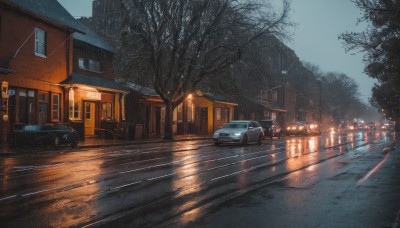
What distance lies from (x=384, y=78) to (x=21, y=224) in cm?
2436

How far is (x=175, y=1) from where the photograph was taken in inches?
1142

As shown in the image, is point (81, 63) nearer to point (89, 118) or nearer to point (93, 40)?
point (93, 40)

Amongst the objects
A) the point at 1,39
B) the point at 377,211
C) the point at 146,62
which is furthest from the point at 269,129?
the point at 377,211

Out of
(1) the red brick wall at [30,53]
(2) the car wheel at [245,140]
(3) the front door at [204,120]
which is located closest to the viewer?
(1) the red brick wall at [30,53]

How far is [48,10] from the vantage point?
26328mm

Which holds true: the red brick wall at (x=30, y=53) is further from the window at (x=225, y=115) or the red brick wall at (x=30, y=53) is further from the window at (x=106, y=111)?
the window at (x=225, y=115)

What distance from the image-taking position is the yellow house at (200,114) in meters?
42.5

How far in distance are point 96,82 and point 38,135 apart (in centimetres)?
990

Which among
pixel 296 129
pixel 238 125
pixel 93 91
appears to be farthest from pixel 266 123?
pixel 93 91

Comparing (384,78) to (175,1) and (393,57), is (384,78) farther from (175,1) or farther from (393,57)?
(175,1)

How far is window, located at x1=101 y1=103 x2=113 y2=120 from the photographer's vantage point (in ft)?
104

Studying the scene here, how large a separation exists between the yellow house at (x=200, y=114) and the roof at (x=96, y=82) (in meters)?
10.4

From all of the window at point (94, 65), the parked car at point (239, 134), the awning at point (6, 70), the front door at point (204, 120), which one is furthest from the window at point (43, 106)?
the front door at point (204, 120)

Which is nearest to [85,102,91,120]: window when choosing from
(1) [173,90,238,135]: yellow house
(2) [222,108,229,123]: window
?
(1) [173,90,238,135]: yellow house
